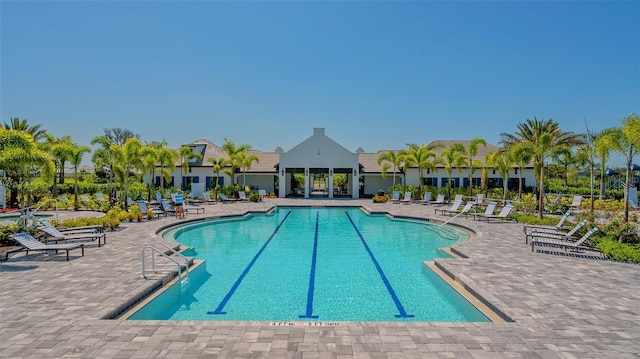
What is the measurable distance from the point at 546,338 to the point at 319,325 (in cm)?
297

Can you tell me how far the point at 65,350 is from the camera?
4.36 m

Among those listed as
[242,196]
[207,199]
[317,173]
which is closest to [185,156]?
[207,199]

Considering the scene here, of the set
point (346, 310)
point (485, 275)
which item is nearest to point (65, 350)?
point (346, 310)

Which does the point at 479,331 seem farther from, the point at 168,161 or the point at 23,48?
the point at 168,161

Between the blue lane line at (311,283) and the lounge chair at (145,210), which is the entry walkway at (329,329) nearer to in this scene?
the blue lane line at (311,283)

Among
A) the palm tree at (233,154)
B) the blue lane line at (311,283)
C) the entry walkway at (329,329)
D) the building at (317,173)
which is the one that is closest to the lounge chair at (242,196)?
the palm tree at (233,154)

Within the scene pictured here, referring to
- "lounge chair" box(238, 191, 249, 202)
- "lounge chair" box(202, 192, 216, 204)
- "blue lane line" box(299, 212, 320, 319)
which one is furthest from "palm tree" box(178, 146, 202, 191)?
"blue lane line" box(299, 212, 320, 319)

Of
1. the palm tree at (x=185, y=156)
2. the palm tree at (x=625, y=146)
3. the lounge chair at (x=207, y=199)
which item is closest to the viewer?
the palm tree at (x=625, y=146)

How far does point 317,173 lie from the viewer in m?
34.7

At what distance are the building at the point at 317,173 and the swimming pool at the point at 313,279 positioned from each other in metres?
17.2

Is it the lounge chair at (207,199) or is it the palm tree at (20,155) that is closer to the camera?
the palm tree at (20,155)

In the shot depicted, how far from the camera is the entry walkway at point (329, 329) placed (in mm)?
4363

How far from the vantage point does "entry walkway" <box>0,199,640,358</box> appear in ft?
14.3

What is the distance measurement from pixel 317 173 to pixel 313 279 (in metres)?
25.7
